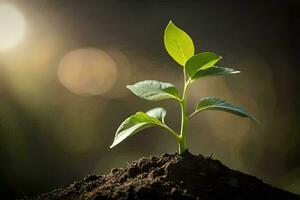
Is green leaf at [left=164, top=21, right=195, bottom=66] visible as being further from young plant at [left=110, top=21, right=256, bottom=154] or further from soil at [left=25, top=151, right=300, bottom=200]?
soil at [left=25, top=151, right=300, bottom=200]

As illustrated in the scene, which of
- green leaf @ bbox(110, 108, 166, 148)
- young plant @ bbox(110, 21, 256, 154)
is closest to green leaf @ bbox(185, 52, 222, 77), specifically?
young plant @ bbox(110, 21, 256, 154)

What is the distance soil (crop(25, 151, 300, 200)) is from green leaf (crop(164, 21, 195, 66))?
21 centimetres

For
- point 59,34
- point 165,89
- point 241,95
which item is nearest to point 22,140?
point 59,34

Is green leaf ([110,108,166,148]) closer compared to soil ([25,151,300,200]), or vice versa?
soil ([25,151,300,200])

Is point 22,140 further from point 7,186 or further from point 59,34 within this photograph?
point 59,34

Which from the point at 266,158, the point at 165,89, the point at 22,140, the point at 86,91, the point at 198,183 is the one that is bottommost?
the point at 266,158

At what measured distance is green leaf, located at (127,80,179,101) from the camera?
2.96 ft

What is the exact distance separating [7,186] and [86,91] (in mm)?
741

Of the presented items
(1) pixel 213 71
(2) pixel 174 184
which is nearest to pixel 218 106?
(1) pixel 213 71

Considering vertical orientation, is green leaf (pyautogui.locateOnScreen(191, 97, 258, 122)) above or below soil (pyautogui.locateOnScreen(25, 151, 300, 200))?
above

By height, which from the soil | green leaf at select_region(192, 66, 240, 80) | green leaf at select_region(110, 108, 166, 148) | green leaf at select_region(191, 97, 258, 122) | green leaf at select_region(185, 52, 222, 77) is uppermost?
green leaf at select_region(185, 52, 222, 77)

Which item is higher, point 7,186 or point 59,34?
point 59,34

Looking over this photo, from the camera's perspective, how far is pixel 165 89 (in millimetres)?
928

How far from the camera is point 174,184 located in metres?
0.79
